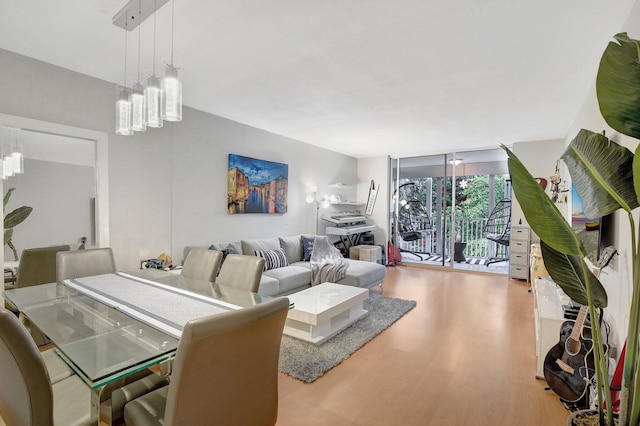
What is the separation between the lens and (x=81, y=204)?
2.91m

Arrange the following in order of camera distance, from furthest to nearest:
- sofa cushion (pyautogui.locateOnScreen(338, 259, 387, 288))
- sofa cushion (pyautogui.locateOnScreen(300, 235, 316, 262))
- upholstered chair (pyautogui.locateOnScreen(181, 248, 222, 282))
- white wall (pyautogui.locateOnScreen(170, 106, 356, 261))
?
sofa cushion (pyautogui.locateOnScreen(300, 235, 316, 262))
sofa cushion (pyautogui.locateOnScreen(338, 259, 387, 288))
white wall (pyautogui.locateOnScreen(170, 106, 356, 261))
upholstered chair (pyautogui.locateOnScreen(181, 248, 222, 282))

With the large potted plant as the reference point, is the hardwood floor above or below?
below

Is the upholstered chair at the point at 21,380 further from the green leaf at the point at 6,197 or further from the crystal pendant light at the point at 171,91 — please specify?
the green leaf at the point at 6,197

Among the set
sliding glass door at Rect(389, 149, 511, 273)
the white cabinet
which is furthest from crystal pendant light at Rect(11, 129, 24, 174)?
the white cabinet

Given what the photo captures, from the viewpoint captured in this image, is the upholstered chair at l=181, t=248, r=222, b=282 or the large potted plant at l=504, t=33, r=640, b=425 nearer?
the large potted plant at l=504, t=33, r=640, b=425

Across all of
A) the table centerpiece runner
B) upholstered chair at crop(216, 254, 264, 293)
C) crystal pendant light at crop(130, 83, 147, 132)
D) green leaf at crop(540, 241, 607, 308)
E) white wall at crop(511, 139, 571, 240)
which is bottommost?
the table centerpiece runner

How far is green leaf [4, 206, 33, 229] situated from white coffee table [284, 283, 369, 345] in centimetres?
235

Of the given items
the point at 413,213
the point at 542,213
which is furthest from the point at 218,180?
the point at 413,213

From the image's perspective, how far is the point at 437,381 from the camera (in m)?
2.27

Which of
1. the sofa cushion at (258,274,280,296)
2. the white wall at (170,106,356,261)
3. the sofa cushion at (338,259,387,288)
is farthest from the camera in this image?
the sofa cushion at (338,259,387,288)

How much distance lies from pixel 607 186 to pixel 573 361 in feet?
5.36

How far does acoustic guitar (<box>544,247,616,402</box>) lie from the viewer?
1.96 metres

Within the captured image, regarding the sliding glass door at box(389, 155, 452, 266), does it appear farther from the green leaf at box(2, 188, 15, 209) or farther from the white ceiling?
the green leaf at box(2, 188, 15, 209)

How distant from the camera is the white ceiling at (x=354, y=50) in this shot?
191 cm
